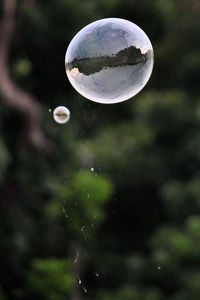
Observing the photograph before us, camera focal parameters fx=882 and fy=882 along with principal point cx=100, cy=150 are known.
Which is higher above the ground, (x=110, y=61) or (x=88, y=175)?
(x=88, y=175)

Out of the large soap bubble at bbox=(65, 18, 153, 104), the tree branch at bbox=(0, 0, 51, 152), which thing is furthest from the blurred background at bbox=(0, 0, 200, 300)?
the large soap bubble at bbox=(65, 18, 153, 104)

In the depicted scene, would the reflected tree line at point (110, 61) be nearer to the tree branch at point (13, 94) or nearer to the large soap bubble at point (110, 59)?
the large soap bubble at point (110, 59)

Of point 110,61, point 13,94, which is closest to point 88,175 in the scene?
point 13,94

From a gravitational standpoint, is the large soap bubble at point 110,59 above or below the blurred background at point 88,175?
below

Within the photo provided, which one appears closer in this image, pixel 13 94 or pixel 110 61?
pixel 110 61

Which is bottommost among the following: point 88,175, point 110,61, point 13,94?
point 110,61

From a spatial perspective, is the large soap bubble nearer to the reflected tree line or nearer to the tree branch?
the reflected tree line

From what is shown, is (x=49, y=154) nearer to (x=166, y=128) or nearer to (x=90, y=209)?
(x=90, y=209)

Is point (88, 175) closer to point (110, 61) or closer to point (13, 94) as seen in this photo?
point (13, 94)

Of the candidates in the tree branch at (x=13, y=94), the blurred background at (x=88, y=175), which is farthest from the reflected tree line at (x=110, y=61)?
the tree branch at (x=13, y=94)
